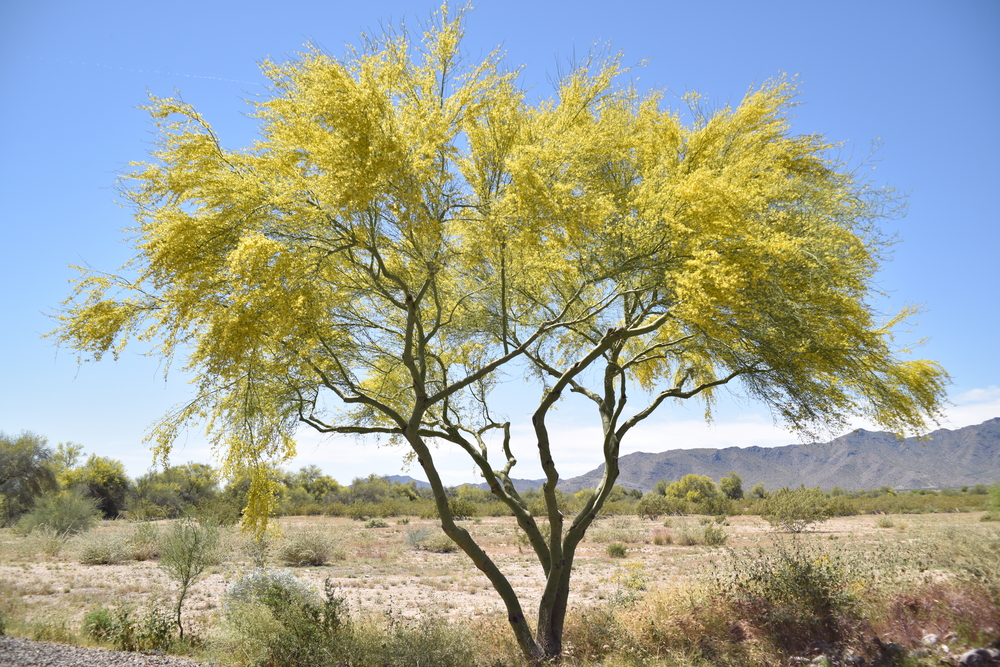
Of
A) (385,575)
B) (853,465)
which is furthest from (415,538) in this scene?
(853,465)

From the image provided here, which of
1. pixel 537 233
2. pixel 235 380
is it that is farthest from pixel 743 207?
pixel 235 380

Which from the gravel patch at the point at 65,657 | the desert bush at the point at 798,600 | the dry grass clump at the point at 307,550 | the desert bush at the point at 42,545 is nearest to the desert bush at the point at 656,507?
the dry grass clump at the point at 307,550

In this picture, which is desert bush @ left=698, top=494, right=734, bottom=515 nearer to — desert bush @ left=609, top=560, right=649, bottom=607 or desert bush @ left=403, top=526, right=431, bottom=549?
desert bush @ left=403, top=526, right=431, bottom=549

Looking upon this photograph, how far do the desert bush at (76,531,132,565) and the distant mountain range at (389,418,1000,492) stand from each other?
98053 millimetres

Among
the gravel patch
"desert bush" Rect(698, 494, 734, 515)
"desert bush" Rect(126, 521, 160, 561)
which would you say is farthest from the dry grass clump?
"desert bush" Rect(698, 494, 734, 515)

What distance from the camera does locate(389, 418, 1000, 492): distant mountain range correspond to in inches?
4943

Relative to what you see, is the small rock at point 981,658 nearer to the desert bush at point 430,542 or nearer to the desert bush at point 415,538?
the desert bush at point 430,542

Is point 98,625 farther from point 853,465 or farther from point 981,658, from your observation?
point 853,465

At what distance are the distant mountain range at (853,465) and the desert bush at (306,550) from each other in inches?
3796

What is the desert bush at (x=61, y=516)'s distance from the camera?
23.8 m

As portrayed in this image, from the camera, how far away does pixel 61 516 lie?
80.0 ft

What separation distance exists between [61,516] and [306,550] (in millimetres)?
12623

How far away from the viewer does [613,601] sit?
1084 cm

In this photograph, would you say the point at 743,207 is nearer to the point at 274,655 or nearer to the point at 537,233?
the point at 537,233
